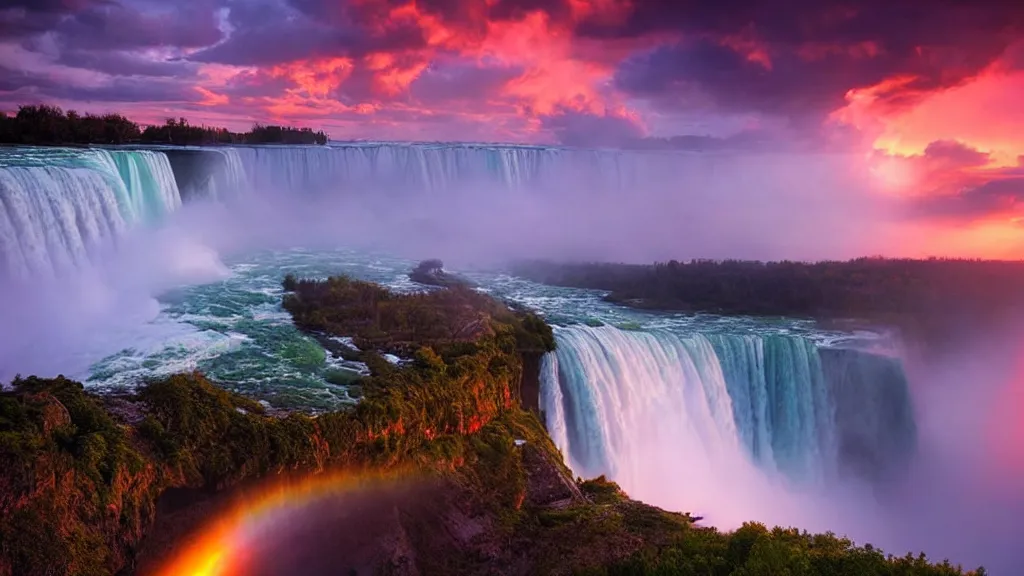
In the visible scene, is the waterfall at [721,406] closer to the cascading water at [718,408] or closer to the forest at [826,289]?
the cascading water at [718,408]

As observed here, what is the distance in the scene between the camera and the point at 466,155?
49406 millimetres

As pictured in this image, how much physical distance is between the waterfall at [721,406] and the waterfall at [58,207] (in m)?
13.6

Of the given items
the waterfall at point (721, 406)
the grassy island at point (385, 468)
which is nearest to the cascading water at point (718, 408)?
the waterfall at point (721, 406)

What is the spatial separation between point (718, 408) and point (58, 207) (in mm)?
20123

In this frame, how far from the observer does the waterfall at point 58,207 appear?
58.6 feet

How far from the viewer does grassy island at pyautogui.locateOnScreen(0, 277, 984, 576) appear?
8.48 m

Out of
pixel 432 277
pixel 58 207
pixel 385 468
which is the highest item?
pixel 58 207

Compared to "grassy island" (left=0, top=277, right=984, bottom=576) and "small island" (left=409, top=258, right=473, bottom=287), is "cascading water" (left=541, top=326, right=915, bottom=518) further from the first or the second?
"small island" (left=409, top=258, right=473, bottom=287)

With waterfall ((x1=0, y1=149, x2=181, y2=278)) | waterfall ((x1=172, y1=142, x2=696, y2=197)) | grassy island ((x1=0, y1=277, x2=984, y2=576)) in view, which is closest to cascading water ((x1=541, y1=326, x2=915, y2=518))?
A: grassy island ((x1=0, y1=277, x2=984, y2=576))

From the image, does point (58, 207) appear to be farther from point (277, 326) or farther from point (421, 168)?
point (421, 168)

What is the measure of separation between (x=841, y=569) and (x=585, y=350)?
993cm

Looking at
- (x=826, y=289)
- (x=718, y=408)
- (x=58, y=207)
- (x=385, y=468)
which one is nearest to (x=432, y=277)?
(x=718, y=408)

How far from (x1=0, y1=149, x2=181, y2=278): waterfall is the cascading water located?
539 inches

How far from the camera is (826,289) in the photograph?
31.7 m
